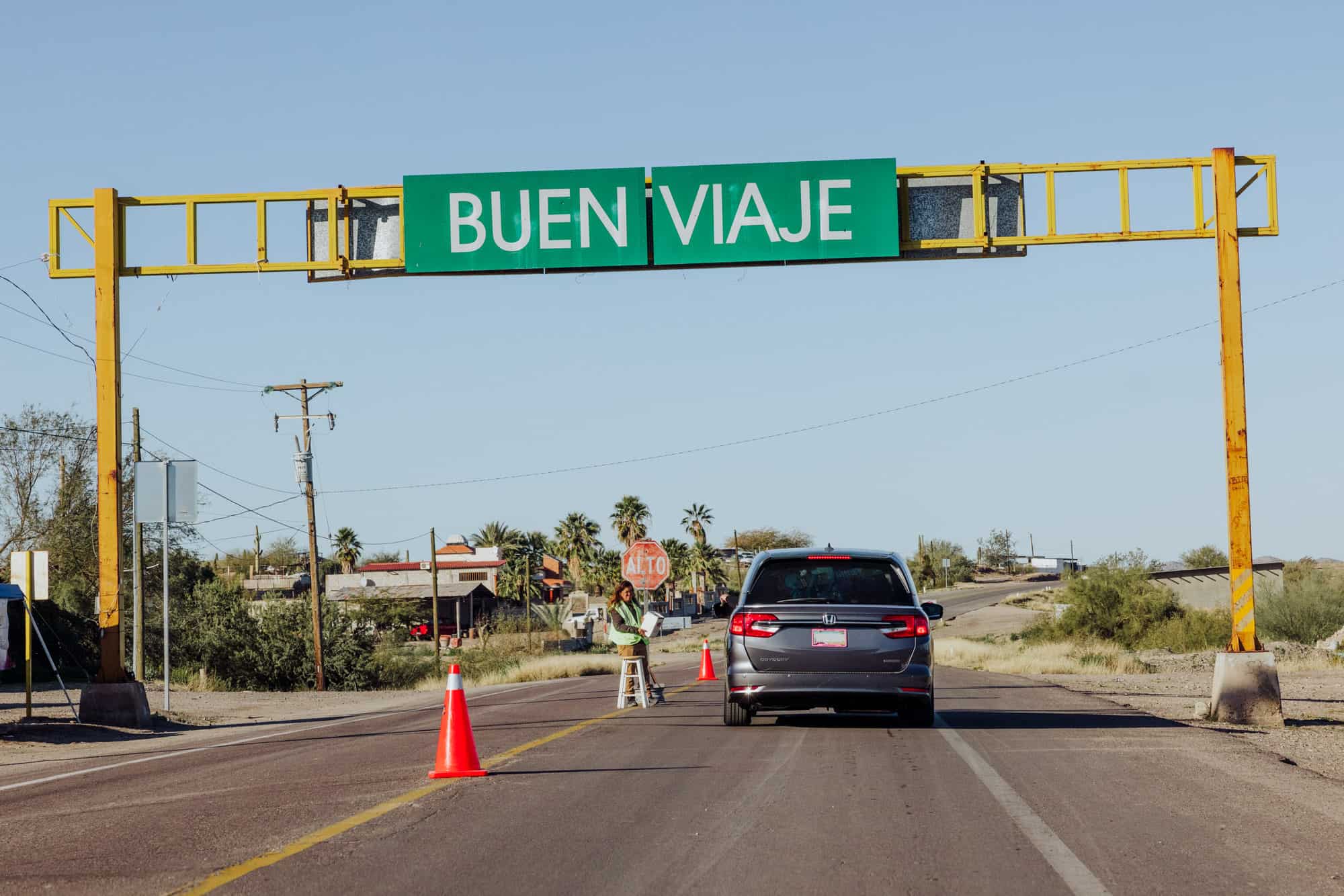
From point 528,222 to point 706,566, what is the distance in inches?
4150

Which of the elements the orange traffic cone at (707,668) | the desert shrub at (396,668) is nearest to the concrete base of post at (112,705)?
the orange traffic cone at (707,668)

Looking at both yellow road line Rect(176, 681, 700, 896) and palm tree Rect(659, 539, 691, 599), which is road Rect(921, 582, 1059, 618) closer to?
palm tree Rect(659, 539, 691, 599)

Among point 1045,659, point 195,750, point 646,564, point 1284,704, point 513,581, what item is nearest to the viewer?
point 195,750

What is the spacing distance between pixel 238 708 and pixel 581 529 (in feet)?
279

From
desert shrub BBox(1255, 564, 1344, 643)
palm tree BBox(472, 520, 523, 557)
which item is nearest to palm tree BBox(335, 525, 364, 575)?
palm tree BBox(472, 520, 523, 557)

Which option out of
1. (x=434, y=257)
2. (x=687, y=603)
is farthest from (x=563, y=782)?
(x=687, y=603)

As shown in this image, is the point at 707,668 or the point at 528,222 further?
the point at 707,668

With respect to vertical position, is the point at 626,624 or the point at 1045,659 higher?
the point at 626,624

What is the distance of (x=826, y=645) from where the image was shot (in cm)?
1373

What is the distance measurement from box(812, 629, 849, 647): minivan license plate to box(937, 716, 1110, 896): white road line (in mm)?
1730

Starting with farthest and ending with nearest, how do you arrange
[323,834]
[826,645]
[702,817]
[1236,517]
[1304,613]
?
1. [1304,613]
2. [1236,517]
3. [826,645]
4. [702,817]
5. [323,834]

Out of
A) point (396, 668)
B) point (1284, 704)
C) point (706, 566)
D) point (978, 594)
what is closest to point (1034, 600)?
point (978, 594)

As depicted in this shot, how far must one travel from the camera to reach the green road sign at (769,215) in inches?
738

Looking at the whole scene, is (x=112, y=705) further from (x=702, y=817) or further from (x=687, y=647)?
(x=687, y=647)
